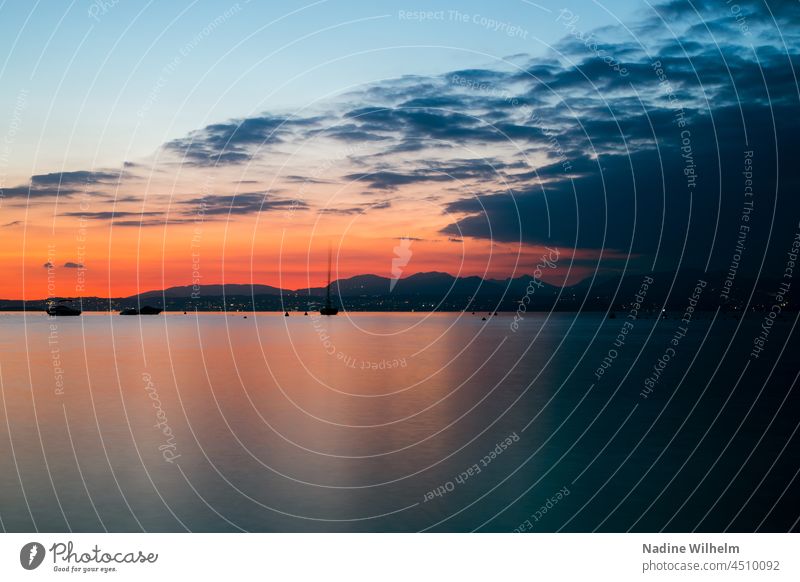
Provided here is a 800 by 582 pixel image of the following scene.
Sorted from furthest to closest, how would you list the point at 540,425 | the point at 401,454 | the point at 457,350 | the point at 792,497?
the point at 457,350 < the point at 540,425 < the point at 401,454 < the point at 792,497

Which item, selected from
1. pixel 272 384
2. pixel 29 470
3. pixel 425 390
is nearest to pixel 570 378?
pixel 425 390

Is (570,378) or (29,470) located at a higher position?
(29,470)

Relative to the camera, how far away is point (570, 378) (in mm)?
52812

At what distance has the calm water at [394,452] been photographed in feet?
61.1

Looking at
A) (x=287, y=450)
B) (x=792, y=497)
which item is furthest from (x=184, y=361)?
(x=792, y=497)

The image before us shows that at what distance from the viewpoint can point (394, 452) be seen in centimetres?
2672

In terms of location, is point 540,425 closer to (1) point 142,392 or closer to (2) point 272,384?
(2) point 272,384

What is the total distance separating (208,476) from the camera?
2234 centimetres

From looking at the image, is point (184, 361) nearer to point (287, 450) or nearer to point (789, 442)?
point (287, 450)

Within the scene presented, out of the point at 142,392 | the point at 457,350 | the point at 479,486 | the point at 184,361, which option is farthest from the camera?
the point at 457,350

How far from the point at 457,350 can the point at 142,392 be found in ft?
158

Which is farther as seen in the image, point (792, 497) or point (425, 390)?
point (425, 390)

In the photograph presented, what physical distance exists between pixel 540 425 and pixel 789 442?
9704 mm

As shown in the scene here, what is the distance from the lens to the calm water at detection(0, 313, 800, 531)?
1862 cm
